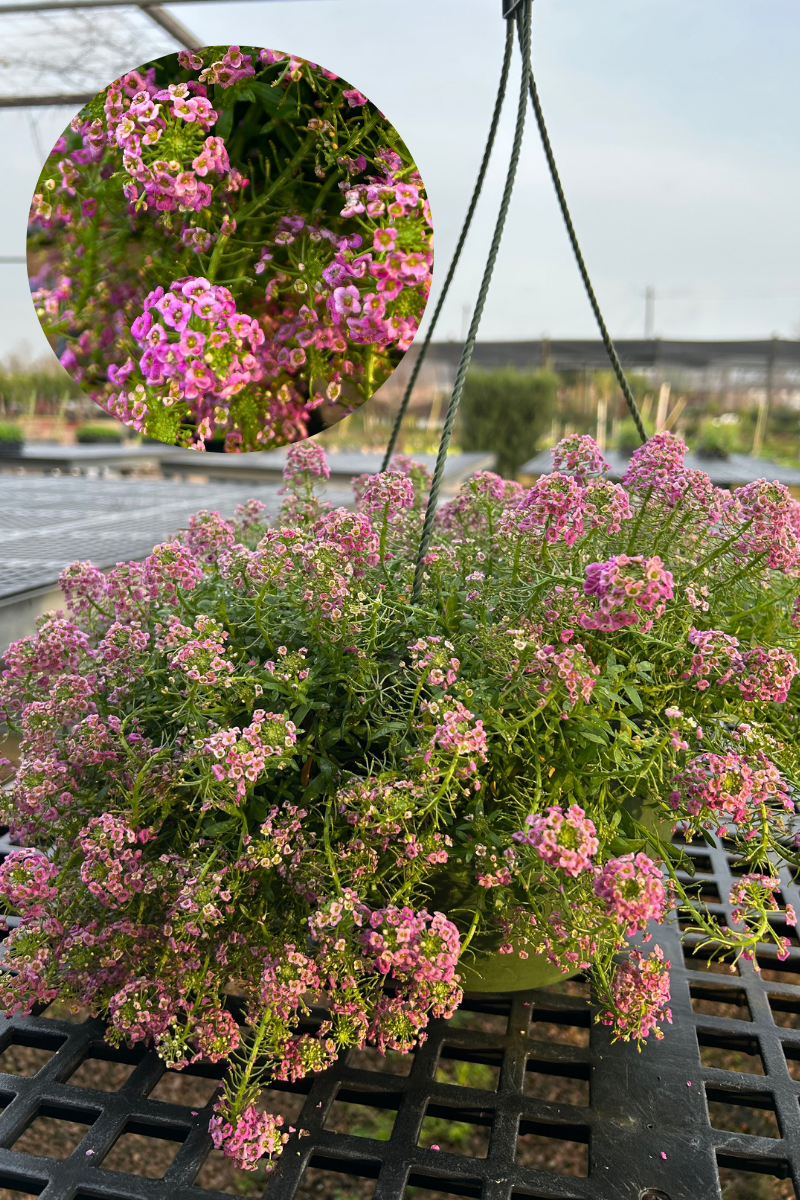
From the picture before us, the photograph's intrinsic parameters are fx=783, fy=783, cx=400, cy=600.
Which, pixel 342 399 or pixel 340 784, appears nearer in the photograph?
pixel 340 784

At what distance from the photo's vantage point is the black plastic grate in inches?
23.9

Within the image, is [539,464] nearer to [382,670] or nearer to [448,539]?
[448,539]

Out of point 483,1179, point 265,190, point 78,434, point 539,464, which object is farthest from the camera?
point 78,434

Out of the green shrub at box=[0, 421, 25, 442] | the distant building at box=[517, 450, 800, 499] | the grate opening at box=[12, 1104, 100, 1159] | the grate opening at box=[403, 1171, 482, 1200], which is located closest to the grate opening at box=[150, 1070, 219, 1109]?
the grate opening at box=[12, 1104, 100, 1159]

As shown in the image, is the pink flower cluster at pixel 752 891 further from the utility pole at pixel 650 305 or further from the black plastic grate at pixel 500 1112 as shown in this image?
the utility pole at pixel 650 305

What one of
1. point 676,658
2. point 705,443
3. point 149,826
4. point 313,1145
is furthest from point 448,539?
point 705,443

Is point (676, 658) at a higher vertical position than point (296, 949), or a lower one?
higher

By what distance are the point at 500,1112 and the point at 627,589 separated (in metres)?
0.46

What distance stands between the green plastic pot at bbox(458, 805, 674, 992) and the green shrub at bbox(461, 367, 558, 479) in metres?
11.2

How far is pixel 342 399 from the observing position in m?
0.91

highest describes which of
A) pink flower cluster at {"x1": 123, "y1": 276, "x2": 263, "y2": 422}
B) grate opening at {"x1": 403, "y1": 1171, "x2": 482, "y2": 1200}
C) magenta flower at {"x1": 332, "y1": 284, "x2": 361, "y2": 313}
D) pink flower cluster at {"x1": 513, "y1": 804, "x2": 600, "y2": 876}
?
magenta flower at {"x1": 332, "y1": 284, "x2": 361, "y2": 313}

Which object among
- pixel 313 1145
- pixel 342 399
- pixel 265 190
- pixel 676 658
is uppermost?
pixel 265 190

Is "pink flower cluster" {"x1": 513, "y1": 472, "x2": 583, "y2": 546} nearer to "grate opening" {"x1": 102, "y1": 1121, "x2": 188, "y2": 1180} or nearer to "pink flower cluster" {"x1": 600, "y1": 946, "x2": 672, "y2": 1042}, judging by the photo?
"pink flower cluster" {"x1": 600, "y1": 946, "x2": 672, "y2": 1042}

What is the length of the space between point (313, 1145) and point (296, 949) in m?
0.16
